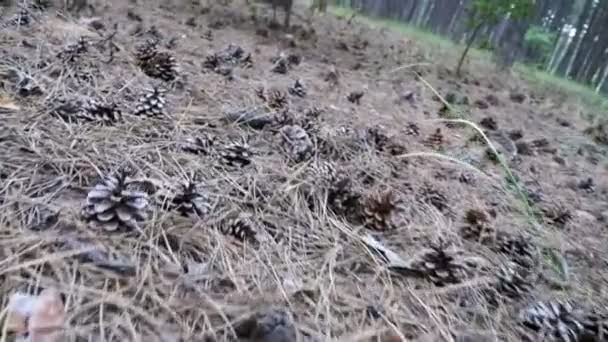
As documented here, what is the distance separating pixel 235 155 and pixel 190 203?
11.4 inches

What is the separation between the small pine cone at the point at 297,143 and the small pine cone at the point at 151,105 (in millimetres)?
373

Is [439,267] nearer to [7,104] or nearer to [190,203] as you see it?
[190,203]

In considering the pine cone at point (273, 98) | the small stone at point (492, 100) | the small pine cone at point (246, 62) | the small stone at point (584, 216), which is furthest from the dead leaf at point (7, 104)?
the small stone at point (492, 100)

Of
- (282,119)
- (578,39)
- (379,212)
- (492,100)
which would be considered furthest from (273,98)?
(578,39)

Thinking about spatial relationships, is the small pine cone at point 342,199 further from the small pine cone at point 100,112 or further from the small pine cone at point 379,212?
the small pine cone at point 100,112

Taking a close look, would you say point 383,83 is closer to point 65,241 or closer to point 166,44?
point 166,44

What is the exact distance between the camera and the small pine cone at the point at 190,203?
0.90 meters

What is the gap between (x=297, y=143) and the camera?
1308 mm

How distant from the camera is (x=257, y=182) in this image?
109 cm

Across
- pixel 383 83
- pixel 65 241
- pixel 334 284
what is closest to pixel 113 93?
pixel 65 241

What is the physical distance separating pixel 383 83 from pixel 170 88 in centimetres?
153

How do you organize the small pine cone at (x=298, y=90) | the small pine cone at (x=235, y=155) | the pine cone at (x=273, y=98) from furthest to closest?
the small pine cone at (x=298, y=90)
the pine cone at (x=273, y=98)
the small pine cone at (x=235, y=155)

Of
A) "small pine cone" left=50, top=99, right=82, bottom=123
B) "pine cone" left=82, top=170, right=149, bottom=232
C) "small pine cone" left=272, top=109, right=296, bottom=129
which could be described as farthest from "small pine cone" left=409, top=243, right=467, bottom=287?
"small pine cone" left=50, top=99, right=82, bottom=123

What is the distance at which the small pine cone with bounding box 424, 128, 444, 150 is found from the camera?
1.81 metres
